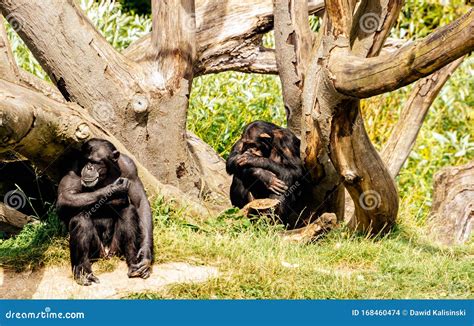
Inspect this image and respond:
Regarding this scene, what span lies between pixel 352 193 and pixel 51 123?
2712 millimetres

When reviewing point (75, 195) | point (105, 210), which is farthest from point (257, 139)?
point (75, 195)

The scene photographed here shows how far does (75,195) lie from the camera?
6.64 meters

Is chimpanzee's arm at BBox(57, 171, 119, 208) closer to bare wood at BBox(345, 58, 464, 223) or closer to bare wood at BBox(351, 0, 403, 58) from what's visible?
bare wood at BBox(351, 0, 403, 58)

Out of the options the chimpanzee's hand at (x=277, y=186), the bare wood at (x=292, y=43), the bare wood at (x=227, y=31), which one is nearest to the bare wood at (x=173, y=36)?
the bare wood at (x=227, y=31)

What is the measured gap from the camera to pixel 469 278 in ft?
22.0

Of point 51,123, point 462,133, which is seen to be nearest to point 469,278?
point 51,123

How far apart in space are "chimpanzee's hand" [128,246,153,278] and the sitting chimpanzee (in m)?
1.99

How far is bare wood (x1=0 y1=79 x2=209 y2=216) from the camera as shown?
5750 millimetres

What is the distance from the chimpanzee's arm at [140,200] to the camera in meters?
6.70

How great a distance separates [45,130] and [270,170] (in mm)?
2741

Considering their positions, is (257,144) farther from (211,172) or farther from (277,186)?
(211,172)

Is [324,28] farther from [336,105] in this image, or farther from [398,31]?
[398,31]

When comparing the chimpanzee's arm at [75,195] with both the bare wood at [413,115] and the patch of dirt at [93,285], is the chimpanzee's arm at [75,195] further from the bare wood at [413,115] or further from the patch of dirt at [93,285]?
the bare wood at [413,115]

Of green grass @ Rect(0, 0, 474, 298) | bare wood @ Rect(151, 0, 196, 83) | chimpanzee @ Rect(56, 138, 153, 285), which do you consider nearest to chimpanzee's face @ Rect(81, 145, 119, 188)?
chimpanzee @ Rect(56, 138, 153, 285)
